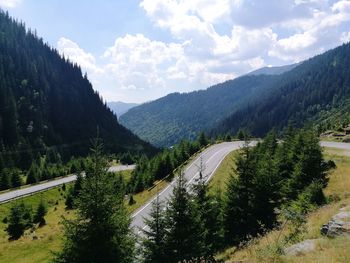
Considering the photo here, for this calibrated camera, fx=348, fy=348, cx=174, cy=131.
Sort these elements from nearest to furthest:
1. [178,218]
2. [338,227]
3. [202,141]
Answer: [338,227] → [178,218] → [202,141]

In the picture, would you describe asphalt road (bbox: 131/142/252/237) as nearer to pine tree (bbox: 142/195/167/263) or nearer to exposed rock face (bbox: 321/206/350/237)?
pine tree (bbox: 142/195/167/263)

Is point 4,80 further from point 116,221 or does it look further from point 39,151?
point 116,221

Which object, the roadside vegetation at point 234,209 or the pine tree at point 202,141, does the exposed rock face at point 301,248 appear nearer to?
the roadside vegetation at point 234,209

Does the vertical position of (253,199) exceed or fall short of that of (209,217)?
it exceeds it

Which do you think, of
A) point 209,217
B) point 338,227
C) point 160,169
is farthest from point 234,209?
point 160,169

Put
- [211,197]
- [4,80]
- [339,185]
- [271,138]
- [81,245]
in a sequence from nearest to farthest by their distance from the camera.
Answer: [81,245] → [211,197] → [339,185] → [271,138] → [4,80]

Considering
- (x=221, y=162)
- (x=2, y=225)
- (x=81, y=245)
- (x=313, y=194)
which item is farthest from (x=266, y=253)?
(x=221, y=162)

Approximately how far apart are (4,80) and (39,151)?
44705mm

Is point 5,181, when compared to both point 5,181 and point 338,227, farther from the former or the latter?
point 338,227

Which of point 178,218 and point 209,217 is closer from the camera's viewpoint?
point 178,218

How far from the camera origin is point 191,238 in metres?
17.9

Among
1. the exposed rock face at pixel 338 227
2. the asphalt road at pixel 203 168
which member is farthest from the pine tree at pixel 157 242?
the asphalt road at pixel 203 168

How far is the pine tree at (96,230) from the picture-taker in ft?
53.0

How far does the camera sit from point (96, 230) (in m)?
16.2
